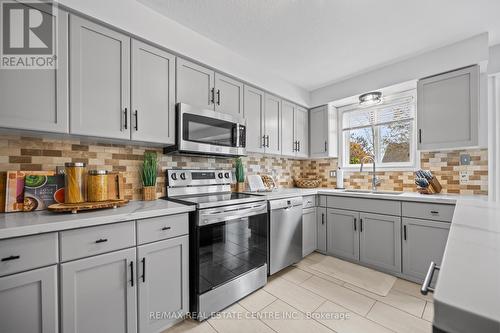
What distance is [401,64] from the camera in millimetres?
2541

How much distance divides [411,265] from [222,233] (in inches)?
78.5

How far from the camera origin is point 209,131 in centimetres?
211

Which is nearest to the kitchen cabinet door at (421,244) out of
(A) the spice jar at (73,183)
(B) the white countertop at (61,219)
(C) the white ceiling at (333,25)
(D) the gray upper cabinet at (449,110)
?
(D) the gray upper cabinet at (449,110)

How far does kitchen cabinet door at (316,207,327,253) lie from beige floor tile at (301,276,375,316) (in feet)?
2.27

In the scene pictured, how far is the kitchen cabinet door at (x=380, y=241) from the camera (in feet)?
7.55

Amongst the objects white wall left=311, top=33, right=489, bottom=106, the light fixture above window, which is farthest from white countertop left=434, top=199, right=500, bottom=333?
the light fixture above window

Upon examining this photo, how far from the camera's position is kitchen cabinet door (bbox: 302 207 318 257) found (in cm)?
275

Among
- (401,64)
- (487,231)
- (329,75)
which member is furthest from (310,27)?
(487,231)

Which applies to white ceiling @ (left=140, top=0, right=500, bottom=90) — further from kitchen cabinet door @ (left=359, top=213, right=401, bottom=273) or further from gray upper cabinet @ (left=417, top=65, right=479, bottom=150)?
Answer: kitchen cabinet door @ (left=359, top=213, right=401, bottom=273)

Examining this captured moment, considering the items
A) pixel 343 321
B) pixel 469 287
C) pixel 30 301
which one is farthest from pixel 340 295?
pixel 30 301

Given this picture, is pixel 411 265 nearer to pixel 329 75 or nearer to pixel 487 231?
pixel 487 231

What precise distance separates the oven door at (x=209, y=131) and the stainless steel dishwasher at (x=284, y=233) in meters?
0.75

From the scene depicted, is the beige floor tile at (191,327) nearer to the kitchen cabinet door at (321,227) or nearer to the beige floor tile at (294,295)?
the beige floor tile at (294,295)

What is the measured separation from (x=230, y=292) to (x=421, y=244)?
1931 millimetres
